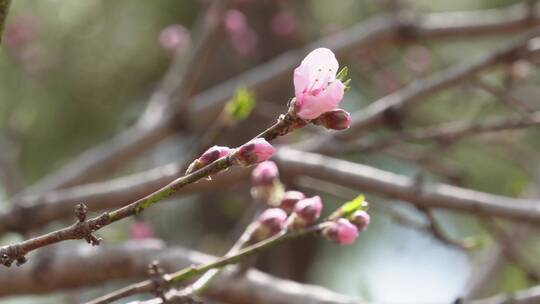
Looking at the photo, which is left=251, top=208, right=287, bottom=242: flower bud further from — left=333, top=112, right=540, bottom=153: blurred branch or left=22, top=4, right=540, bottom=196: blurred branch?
left=22, top=4, right=540, bottom=196: blurred branch

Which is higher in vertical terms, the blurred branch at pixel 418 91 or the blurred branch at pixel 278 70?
the blurred branch at pixel 278 70

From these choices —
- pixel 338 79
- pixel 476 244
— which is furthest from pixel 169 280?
pixel 476 244

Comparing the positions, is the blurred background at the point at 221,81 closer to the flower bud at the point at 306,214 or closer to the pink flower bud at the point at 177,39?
the pink flower bud at the point at 177,39

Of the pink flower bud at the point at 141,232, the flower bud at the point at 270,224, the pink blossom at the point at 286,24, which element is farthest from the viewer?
the pink blossom at the point at 286,24

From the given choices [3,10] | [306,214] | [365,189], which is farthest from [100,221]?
[365,189]

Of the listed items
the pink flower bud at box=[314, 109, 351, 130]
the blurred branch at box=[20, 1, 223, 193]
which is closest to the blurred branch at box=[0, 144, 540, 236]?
the blurred branch at box=[20, 1, 223, 193]

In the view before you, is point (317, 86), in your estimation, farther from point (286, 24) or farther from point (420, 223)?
point (286, 24)

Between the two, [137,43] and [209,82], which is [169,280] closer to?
[209,82]

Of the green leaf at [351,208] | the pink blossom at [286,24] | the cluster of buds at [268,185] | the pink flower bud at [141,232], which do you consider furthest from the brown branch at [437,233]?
the pink blossom at [286,24]
